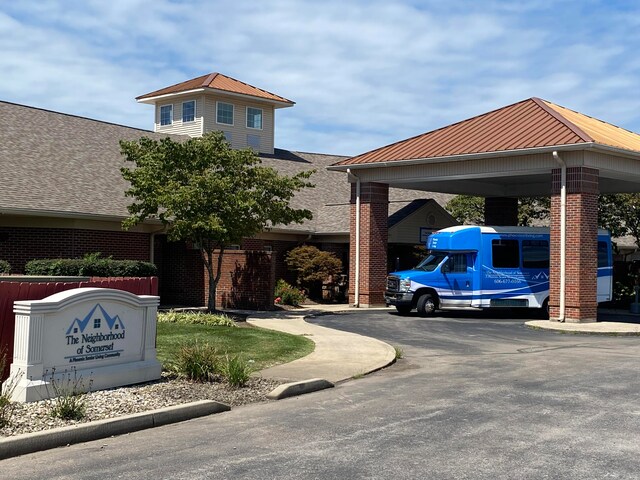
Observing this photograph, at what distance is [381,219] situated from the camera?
97.0 feet

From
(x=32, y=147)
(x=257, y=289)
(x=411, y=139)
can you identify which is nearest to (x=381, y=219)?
(x=411, y=139)

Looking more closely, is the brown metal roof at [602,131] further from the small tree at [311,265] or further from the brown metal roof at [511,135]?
the small tree at [311,265]

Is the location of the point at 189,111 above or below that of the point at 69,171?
above

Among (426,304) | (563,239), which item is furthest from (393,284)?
(563,239)

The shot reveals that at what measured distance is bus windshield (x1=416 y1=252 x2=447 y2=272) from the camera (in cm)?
2586

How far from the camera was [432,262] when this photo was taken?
2608 centimetres

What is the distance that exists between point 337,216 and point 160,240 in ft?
27.7

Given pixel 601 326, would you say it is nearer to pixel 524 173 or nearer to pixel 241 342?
pixel 524 173

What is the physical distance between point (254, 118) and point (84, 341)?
31.2m

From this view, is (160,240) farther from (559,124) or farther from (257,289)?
(559,124)

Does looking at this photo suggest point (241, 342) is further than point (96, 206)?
No

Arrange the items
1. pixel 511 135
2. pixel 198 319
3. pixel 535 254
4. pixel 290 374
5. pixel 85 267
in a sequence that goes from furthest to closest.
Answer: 1. pixel 535 254
2. pixel 511 135
3. pixel 85 267
4. pixel 198 319
5. pixel 290 374

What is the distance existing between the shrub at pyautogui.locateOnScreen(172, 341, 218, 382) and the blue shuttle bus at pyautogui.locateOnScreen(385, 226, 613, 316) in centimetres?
1413

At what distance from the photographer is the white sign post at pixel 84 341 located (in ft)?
33.4
